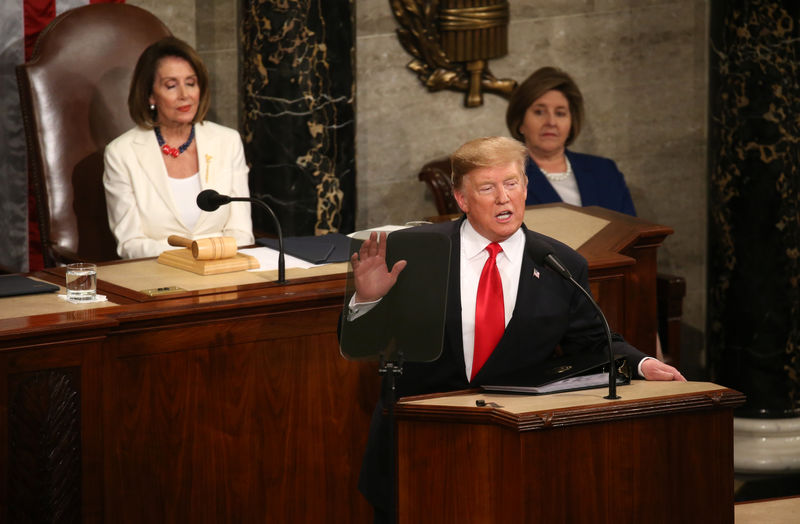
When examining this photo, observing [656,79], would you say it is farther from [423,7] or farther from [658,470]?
[658,470]

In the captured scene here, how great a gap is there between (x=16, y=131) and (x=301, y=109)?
1.32 metres

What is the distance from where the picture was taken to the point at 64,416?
11.3 feet

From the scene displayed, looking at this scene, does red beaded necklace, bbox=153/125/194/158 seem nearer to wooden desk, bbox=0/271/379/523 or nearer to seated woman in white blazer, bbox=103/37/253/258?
seated woman in white blazer, bbox=103/37/253/258

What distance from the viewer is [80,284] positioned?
3.74 m

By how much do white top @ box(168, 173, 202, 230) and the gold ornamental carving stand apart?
1673 millimetres

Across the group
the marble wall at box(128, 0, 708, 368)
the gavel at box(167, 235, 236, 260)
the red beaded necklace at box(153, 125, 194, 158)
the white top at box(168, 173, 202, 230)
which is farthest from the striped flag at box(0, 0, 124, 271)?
the gavel at box(167, 235, 236, 260)

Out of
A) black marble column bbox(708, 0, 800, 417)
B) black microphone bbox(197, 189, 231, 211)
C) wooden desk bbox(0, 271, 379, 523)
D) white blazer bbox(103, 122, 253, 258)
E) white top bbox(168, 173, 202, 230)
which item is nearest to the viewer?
wooden desk bbox(0, 271, 379, 523)

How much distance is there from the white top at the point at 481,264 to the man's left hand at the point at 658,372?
379mm

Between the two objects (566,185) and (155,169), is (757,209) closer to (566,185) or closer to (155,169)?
(566,185)

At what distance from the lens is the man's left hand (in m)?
3.08

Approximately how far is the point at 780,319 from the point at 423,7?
2.33m

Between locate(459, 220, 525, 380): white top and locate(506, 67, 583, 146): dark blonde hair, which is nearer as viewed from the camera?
Answer: locate(459, 220, 525, 380): white top

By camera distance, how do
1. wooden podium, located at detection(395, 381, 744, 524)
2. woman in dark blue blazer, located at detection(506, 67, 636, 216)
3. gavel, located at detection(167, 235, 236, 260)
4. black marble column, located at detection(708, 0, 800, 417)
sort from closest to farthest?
1. wooden podium, located at detection(395, 381, 744, 524)
2. gavel, located at detection(167, 235, 236, 260)
3. black marble column, located at detection(708, 0, 800, 417)
4. woman in dark blue blazer, located at detection(506, 67, 636, 216)

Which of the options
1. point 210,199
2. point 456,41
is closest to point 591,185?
point 456,41
